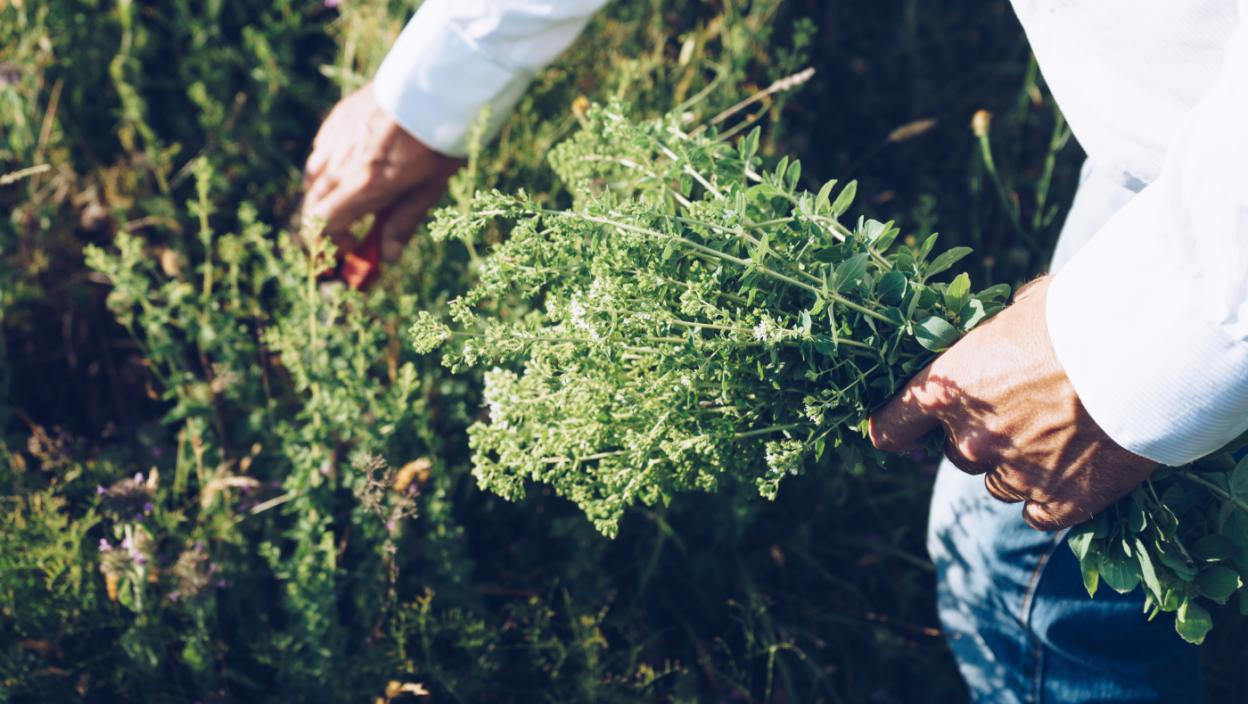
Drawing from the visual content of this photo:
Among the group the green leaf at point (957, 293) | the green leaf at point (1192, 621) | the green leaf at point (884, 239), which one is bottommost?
the green leaf at point (1192, 621)

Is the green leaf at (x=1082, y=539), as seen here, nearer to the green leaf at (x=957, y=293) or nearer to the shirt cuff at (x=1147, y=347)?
the shirt cuff at (x=1147, y=347)

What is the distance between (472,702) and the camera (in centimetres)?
192

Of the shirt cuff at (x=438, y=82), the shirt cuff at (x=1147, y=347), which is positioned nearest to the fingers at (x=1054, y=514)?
the shirt cuff at (x=1147, y=347)

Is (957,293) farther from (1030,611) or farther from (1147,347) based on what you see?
(1030,611)

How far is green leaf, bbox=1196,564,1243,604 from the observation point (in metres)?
1.29

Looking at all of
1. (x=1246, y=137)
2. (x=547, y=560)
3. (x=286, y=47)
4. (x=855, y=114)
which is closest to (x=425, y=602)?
(x=547, y=560)

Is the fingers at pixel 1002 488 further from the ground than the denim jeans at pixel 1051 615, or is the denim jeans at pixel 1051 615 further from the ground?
the fingers at pixel 1002 488

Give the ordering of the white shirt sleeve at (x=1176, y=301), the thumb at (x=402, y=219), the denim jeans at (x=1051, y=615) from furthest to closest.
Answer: the thumb at (x=402, y=219) < the denim jeans at (x=1051, y=615) < the white shirt sleeve at (x=1176, y=301)

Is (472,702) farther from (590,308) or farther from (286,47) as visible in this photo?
(286,47)

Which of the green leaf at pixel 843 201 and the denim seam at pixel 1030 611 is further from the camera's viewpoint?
the denim seam at pixel 1030 611

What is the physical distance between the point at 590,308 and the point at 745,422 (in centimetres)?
34

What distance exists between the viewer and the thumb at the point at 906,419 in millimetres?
1325

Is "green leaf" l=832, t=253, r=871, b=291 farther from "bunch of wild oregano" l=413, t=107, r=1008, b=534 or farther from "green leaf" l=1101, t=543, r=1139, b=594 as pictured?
"green leaf" l=1101, t=543, r=1139, b=594

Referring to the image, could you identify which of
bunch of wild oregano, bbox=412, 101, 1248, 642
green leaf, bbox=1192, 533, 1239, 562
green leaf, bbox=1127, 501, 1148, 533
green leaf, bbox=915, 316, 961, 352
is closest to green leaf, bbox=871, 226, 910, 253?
bunch of wild oregano, bbox=412, 101, 1248, 642
